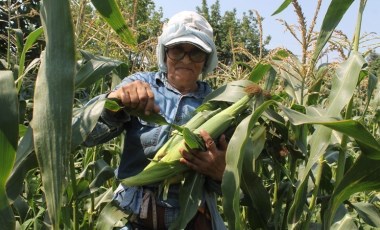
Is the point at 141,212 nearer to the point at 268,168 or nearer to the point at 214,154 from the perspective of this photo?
the point at 214,154

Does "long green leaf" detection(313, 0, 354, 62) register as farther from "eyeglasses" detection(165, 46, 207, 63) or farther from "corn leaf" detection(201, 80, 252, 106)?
"eyeglasses" detection(165, 46, 207, 63)

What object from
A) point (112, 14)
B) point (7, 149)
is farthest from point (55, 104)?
point (112, 14)

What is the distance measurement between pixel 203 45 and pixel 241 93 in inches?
12.0

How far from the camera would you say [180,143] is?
1.80 meters

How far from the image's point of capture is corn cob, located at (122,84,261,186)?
5.62ft

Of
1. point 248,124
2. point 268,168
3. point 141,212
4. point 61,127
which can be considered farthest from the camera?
point 268,168

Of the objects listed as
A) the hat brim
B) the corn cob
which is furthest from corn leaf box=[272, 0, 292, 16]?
the hat brim

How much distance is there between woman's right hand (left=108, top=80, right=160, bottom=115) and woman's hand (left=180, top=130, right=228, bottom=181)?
8.2 inches

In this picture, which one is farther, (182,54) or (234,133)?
(182,54)

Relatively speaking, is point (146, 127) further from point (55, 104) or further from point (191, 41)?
point (55, 104)

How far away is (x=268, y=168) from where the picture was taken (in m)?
2.86

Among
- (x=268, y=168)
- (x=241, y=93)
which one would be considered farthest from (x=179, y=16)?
(x=268, y=168)

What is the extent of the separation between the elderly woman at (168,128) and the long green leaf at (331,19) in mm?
513

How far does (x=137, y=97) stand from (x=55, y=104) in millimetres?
723
